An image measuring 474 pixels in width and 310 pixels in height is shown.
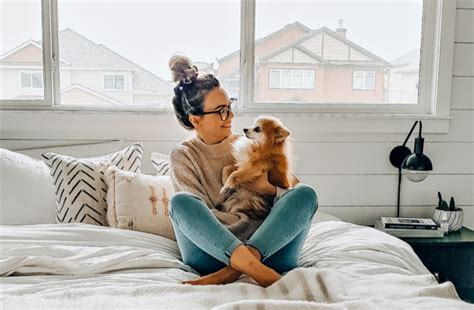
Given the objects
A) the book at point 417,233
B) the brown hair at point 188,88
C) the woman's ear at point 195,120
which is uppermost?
the brown hair at point 188,88

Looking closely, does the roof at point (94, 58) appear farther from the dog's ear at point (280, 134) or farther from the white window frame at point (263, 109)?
the dog's ear at point (280, 134)

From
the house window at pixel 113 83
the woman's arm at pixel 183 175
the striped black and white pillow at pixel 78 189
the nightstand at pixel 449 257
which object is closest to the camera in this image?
the woman's arm at pixel 183 175

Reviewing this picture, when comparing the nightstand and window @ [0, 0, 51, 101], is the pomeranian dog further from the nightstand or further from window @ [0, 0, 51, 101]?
window @ [0, 0, 51, 101]

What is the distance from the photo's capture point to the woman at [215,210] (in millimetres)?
1384

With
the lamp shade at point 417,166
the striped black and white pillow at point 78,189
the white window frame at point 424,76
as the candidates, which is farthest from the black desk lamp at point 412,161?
the striped black and white pillow at point 78,189

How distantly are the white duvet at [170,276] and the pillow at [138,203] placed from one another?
7 cm

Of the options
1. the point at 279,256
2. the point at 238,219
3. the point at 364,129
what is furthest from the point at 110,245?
the point at 364,129

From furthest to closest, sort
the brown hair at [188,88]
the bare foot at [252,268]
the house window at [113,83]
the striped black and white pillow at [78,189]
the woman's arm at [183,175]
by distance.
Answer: the house window at [113,83], the striped black and white pillow at [78,189], the brown hair at [188,88], the woman's arm at [183,175], the bare foot at [252,268]

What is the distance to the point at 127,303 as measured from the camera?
1137 millimetres

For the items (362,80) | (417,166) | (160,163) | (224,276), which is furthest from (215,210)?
(362,80)

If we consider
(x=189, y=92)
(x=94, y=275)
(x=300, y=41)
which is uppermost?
(x=300, y=41)

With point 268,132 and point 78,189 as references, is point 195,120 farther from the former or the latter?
point 78,189

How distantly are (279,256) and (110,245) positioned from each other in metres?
0.54

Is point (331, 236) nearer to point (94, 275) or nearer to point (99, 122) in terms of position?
point (94, 275)
